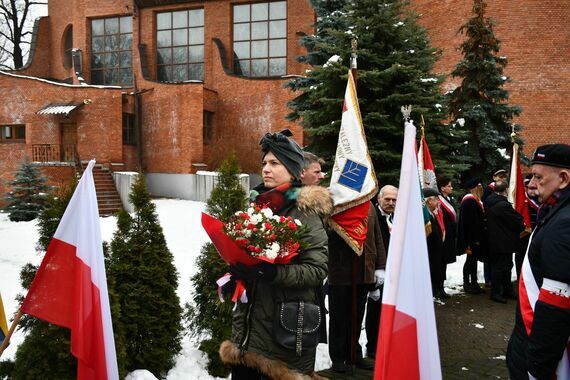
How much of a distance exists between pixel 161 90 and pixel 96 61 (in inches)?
313

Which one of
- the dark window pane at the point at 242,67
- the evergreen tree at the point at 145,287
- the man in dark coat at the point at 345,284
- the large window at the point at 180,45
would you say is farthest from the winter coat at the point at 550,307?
the large window at the point at 180,45

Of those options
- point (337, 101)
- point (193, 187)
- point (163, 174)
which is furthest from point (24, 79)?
point (337, 101)

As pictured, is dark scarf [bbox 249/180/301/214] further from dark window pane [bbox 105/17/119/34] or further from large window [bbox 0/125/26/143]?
dark window pane [bbox 105/17/119/34]

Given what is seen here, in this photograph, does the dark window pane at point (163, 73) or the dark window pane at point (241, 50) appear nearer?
the dark window pane at point (241, 50)

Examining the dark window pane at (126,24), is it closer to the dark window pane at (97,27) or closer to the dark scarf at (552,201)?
the dark window pane at (97,27)

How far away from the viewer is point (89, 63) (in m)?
30.7

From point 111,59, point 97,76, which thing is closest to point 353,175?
point 111,59

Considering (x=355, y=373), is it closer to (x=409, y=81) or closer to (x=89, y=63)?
(x=409, y=81)

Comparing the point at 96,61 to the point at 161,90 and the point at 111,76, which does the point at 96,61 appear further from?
the point at 161,90

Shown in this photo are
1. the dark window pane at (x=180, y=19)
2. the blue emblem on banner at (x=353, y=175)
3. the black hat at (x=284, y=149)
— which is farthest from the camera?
the dark window pane at (x=180, y=19)

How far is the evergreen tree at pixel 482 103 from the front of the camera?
15062 mm

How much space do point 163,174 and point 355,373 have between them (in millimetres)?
21486

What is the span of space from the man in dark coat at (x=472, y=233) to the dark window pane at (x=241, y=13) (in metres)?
21.4

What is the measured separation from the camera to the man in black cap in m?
2.59
